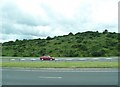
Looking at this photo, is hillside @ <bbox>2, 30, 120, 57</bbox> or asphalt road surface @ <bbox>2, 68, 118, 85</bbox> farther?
hillside @ <bbox>2, 30, 120, 57</bbox>

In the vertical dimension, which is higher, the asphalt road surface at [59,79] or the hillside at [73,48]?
the hillside at [73,48]

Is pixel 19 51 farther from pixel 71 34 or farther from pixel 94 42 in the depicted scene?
pixel 71 34

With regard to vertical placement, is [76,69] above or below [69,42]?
below

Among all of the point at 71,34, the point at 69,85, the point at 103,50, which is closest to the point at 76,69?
the point at 69,85

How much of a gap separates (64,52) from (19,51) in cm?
1294

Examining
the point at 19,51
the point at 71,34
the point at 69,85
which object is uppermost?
the point at 71,34

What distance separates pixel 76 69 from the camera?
80.2ft

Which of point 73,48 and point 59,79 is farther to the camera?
point 73,48

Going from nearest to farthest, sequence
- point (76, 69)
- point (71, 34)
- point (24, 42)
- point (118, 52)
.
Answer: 1. point (76, 69)
2. point (118, 52)
3. point (24, 42)
4. point (71, 34)

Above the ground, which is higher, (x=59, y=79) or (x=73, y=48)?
(x=73, y=48)

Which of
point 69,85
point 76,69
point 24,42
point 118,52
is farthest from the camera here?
point 24,42

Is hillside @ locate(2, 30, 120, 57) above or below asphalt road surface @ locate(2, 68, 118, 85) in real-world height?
above

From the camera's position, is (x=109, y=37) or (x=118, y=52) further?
(x=109, y=37)

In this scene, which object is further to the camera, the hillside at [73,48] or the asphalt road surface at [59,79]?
the hillside at [73,48]
